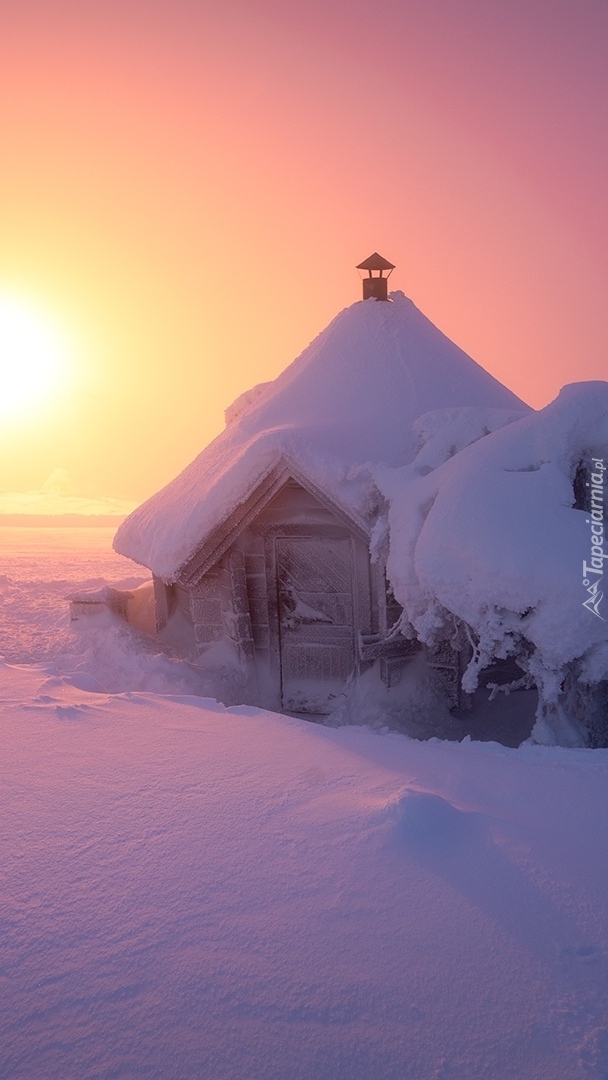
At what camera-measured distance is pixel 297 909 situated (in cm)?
250

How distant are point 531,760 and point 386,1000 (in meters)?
2.44

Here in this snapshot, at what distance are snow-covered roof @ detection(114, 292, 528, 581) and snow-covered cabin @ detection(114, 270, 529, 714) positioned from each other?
0.02m

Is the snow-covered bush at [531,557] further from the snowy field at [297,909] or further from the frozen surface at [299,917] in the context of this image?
the frozen surface at [299,917]

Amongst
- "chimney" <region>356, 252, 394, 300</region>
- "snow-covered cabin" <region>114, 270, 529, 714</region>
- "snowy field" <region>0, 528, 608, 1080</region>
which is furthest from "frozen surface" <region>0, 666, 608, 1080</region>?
"chimney" <region>356, 252, 394, 300</region>

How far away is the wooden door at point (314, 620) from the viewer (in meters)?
7.71

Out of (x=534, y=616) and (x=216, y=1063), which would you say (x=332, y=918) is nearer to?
(x=216, y=1063)

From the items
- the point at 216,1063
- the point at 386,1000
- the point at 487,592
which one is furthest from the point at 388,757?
the point at 216,1063

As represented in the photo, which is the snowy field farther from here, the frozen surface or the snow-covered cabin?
the snow-covered cabin

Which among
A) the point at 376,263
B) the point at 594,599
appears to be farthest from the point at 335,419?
the point at 594,599

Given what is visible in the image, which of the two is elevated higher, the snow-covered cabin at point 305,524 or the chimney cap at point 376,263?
the chimney cap at point 376,263

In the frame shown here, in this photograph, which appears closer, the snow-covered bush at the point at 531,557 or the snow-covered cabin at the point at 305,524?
the snow-covered bush at the point at 531,557

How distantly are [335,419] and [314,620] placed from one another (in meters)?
2.47

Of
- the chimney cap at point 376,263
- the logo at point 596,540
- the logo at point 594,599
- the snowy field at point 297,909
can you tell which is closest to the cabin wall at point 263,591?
the logo at point 596,540

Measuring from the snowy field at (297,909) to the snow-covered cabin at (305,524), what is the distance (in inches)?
133
